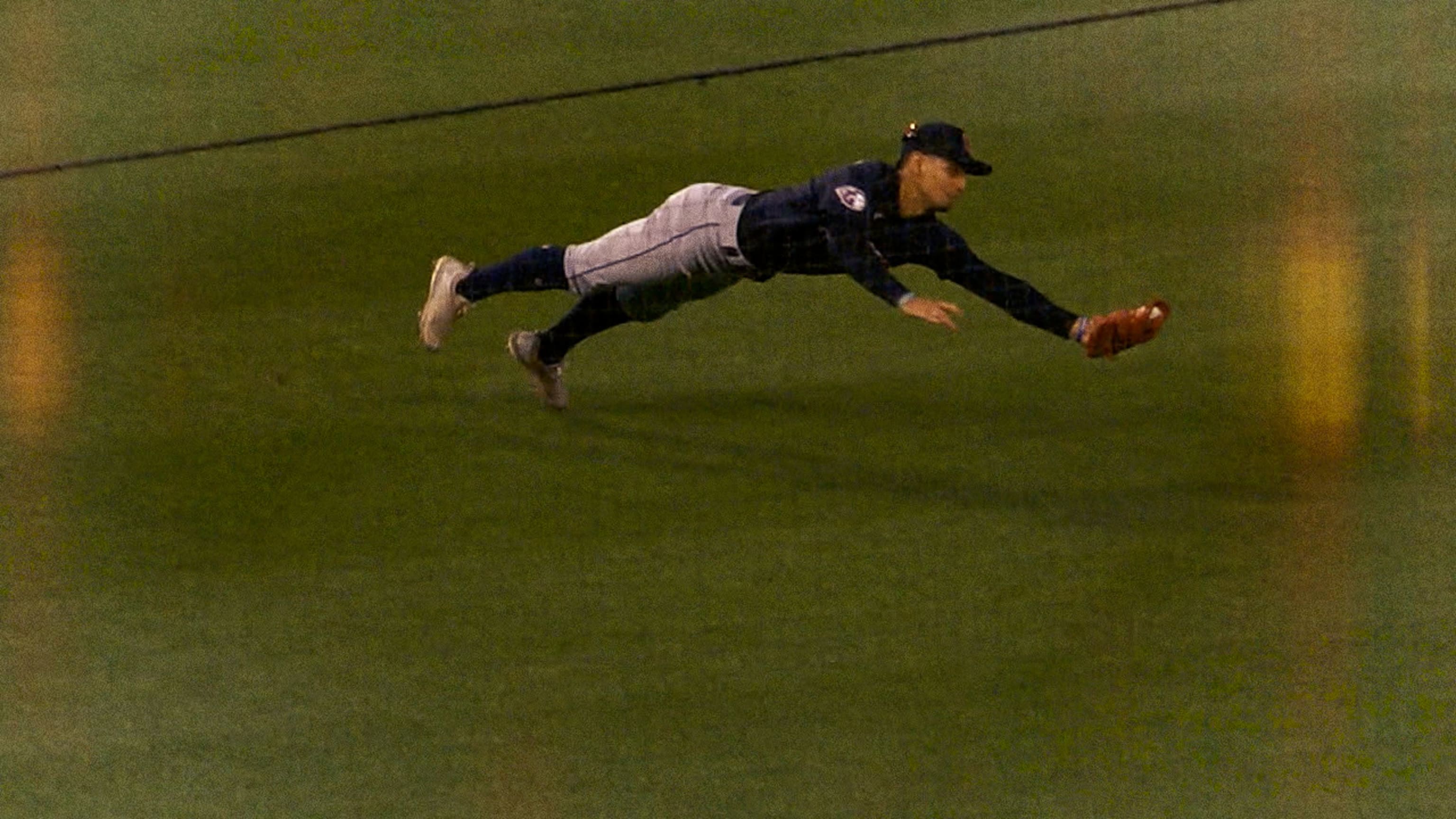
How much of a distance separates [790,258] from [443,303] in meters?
1.31

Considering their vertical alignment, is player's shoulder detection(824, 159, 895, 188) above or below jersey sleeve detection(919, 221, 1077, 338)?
above

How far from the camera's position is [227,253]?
9.65m

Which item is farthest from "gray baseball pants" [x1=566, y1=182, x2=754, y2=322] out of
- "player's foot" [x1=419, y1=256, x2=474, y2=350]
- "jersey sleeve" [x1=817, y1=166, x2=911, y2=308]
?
"player's foot" [x1=419, y1=256, x2=474, y2=350]

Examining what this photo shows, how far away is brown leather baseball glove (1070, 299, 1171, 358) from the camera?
7359 mm

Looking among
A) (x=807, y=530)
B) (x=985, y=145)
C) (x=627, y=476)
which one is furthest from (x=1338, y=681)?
(x=985, y=145)

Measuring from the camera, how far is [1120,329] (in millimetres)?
7387

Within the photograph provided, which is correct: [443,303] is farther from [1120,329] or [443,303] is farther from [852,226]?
[1120,329]

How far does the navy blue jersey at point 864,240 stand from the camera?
7.58 metres

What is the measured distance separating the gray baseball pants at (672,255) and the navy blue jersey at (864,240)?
7 centimetres

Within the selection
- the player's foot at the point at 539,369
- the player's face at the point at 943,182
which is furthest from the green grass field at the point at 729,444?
the player's face at the point at 943,182

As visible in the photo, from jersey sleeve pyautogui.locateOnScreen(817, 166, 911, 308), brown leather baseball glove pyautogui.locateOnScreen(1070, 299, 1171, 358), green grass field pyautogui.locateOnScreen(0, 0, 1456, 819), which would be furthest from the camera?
jersey sleeve pyautogui.locateOnScreen(817, 166, 911, 308)

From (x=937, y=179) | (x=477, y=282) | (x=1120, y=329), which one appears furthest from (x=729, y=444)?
(x=1120, y=329)

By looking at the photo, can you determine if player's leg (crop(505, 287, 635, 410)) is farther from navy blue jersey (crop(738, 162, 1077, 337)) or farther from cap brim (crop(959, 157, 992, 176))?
cap brim (crop(959, 157, 992, 176))

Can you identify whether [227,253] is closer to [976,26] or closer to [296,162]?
[296,162]
